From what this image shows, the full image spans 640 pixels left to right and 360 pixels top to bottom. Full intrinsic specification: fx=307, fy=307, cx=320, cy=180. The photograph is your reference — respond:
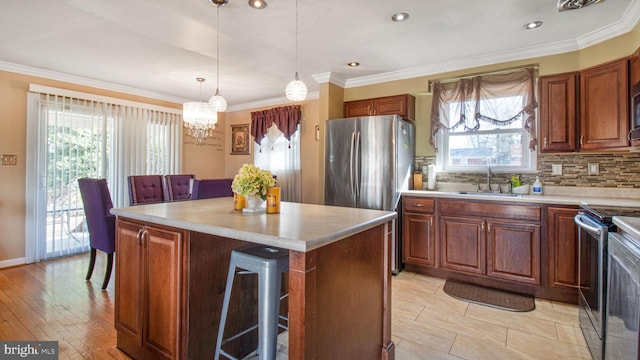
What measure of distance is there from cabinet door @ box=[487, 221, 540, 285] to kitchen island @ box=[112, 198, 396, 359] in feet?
5.40

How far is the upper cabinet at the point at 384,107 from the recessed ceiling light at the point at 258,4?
6.66 feet

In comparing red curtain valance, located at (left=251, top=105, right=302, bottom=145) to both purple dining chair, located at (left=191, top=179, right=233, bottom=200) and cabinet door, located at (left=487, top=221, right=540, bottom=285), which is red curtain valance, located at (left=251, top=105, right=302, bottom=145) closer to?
purple dining chair, located at (left=191, top=179, right=233, bottom=200)

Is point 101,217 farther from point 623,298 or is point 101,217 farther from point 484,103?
point 484,103

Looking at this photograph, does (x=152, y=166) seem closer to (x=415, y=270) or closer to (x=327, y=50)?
(x=327, y=50)

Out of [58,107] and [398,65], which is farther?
[58,107]

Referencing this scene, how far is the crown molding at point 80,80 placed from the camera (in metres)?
3.59

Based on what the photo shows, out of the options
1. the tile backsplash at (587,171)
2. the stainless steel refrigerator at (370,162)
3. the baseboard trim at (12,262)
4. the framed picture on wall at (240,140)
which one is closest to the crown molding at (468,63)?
the stainless steel refrigerator at (370,162)

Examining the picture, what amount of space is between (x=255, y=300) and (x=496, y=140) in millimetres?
3091

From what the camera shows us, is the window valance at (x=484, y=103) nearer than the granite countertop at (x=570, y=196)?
No

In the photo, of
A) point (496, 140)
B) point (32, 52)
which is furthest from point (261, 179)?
point (32, 52)

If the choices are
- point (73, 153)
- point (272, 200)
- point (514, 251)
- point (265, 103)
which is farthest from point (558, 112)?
point (73, 153)

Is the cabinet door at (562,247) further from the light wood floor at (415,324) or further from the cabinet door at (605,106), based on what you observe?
the cabinet door at (605,106)

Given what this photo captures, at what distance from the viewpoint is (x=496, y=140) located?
137 inches

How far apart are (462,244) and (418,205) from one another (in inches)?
22.7
